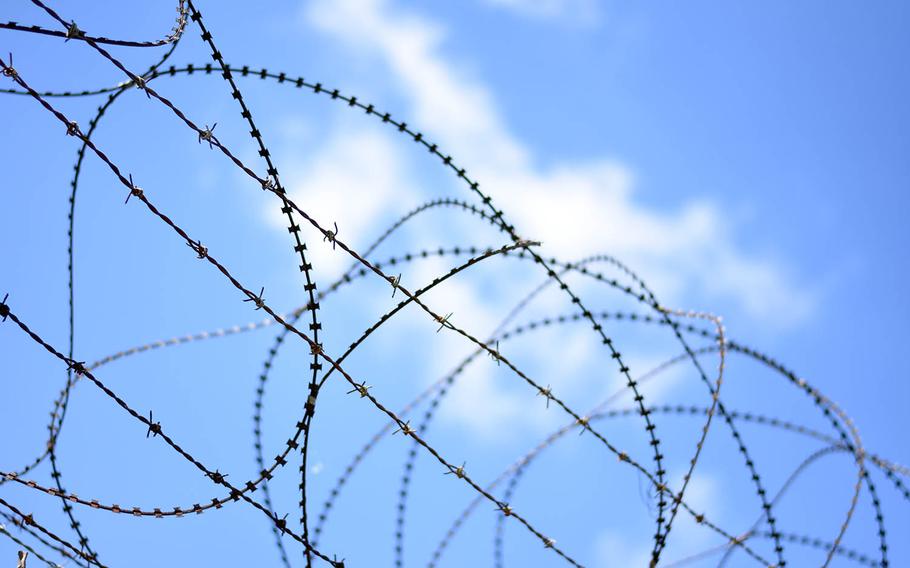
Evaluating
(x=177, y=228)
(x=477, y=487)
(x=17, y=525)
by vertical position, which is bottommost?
(x=17, y=525)

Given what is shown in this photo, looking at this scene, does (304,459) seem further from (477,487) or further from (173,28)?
(173,28)

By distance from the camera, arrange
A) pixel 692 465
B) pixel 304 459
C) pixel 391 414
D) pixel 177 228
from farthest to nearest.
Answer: pixel 692 465
pixel 304 459
pixel 391 414
pixel 177 228

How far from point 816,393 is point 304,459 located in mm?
4848

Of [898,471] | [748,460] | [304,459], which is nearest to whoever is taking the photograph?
[304,459]

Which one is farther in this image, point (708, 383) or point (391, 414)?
point (708, 383)

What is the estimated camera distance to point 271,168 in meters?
4.86

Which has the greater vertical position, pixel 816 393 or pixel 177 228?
pixel 816 393

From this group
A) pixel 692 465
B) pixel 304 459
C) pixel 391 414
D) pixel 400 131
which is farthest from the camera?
pixel 692 465

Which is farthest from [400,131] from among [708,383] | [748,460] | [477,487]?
[748,460]

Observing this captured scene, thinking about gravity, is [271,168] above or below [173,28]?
below

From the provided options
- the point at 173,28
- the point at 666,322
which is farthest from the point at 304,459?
the point at 666,322

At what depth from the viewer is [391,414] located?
500cm

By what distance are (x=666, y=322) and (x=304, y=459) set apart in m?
3.76

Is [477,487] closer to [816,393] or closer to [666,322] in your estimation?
[666,322]
